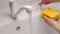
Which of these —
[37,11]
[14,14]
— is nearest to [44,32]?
[37,11]

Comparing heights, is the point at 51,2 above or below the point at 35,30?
above

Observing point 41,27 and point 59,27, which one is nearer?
point 59,27

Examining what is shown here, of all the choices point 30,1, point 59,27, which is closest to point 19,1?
point 30,1

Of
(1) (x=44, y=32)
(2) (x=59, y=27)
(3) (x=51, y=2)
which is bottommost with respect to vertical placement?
(1) (x=44, y=32)

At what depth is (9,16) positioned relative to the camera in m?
0.82

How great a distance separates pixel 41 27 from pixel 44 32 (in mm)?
51

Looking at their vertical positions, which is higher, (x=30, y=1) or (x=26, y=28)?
(x=30, y=1)

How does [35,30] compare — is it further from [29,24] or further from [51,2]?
[51,2]

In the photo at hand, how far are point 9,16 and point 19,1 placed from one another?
5.6 inches

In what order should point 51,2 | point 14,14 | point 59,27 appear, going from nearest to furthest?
point 59,27 < point 14,14 < point 51,2

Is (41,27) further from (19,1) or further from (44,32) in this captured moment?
(19,1)

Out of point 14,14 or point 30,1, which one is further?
point 30,1

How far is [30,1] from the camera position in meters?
0.95

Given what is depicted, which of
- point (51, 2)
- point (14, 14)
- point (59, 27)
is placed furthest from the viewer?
point (51, 2)
